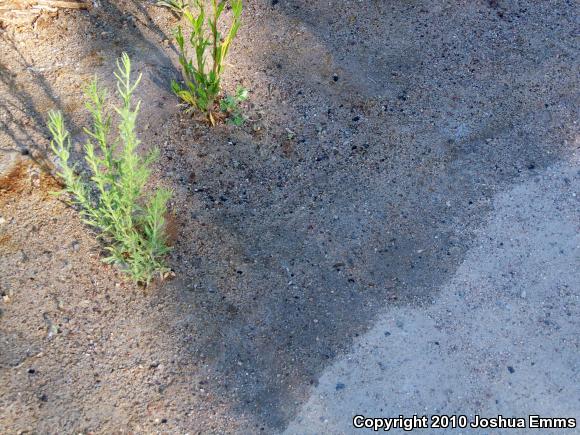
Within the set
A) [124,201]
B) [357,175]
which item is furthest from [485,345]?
[124,201]

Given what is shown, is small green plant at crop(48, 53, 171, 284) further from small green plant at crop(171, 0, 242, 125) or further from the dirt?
small green plant at crop(171, 0, 242, 125)

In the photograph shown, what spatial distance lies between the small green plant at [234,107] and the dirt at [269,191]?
63 mm

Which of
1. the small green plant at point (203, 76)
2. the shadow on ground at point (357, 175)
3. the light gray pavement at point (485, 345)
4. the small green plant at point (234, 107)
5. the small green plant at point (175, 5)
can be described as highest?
the small green plant at point (175, 5)

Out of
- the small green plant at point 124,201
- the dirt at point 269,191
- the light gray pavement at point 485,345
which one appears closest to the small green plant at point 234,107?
the dirt at point 269,191

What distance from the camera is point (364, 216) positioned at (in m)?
3.42

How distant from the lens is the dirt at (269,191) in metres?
2.84

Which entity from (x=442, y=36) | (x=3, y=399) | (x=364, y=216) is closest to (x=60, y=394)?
(x=3, y=399)

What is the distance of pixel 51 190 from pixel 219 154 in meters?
0.92

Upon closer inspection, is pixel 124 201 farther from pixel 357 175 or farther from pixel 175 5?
pixel 175 5

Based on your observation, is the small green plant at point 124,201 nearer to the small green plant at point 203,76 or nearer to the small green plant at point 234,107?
the small green plant at point 203,76

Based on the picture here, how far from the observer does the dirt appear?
9.32 feet

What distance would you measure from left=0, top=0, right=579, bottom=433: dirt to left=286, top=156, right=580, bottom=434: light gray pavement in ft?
0.31

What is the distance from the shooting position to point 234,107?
148 inches

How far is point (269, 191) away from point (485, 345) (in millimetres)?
1377
